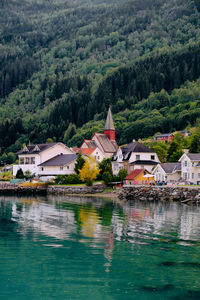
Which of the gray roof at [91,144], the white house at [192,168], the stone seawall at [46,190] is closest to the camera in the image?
the white house at [192,168]

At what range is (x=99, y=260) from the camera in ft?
75.2

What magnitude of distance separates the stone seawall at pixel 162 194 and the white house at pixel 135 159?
64.3 feet

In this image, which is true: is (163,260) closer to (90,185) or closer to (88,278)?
(88,278)

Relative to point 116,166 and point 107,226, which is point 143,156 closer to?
point 116,166

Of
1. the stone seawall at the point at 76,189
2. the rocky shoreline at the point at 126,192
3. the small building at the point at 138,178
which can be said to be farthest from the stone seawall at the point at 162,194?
the small building at the point at 138,178

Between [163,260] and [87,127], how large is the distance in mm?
169127

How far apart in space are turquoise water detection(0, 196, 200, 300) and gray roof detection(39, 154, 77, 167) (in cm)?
5872

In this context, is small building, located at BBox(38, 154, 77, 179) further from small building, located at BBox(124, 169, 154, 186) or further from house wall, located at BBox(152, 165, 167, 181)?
house wall, located at BBox(152, 165, 167, 181)

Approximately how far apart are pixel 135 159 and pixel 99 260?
73.6 m

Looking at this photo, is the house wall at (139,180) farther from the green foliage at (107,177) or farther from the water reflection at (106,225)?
the water reflection at (106,225)

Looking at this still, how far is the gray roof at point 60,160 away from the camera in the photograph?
96219mm

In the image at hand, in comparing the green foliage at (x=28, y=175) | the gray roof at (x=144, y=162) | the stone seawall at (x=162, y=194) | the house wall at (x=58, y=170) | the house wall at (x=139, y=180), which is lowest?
the stone seawall at (x=162, y=194)

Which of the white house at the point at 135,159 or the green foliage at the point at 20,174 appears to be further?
the green foliage at the point at 20,174

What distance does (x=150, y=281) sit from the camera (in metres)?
19.7
